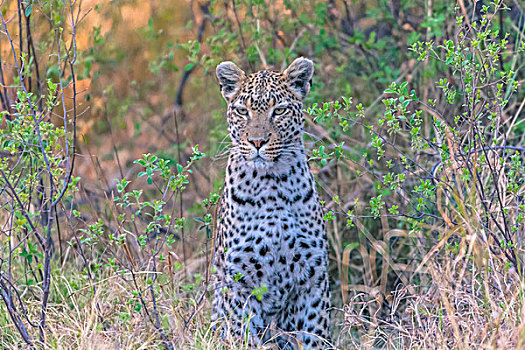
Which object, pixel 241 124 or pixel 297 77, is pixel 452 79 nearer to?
pixel 297 77

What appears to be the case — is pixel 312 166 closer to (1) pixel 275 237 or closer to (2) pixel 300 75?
(2) pixel 300 75

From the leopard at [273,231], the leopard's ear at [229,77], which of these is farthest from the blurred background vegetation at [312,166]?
the leopard's ear at [229,77]

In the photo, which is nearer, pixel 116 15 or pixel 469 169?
pixel 469 169

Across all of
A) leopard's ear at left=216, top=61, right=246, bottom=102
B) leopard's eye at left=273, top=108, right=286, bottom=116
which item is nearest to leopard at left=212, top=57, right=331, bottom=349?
leopard's eye at left=273, top=108, right=286, bottom=116

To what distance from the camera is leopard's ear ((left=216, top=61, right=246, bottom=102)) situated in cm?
534

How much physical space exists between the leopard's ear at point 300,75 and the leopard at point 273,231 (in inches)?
0.7

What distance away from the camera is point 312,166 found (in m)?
6.99

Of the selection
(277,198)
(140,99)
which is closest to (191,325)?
(277,198)

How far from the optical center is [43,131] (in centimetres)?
486

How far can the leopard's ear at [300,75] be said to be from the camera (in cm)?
523

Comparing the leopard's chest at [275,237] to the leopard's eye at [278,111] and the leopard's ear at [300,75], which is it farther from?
the leopard's ear at [300,75]

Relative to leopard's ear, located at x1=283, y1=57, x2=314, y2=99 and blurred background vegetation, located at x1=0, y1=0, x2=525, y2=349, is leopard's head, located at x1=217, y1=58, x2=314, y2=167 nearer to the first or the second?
leopard's ear, located at x1=283, y1=57, x2=314, y2=99

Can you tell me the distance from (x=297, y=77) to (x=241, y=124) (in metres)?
0.52

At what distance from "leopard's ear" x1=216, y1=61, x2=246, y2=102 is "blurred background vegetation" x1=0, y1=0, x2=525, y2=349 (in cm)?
60
